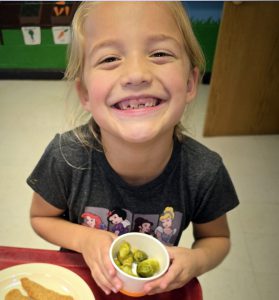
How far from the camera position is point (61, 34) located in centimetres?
290

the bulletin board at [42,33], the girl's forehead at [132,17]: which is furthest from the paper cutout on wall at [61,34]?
the girl's forehead at [132,17]

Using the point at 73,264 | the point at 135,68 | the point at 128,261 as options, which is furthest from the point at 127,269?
the point at 135,68

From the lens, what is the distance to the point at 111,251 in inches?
24.5

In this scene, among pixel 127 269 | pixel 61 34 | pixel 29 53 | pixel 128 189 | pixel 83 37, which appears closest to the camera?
pixel 127 269

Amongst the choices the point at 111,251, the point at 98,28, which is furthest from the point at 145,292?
the point at 98,28

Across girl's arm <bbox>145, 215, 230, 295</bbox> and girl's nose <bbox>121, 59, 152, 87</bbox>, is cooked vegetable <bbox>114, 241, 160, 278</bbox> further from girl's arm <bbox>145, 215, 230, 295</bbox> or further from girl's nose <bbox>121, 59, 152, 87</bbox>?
girl's nose <bbox>121, 59, 152, 87</bbox>

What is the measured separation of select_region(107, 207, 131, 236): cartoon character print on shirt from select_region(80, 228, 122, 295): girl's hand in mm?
80

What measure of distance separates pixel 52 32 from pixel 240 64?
5.23 feet

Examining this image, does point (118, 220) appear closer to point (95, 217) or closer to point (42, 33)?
point (95, 217)

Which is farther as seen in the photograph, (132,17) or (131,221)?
(131,221)

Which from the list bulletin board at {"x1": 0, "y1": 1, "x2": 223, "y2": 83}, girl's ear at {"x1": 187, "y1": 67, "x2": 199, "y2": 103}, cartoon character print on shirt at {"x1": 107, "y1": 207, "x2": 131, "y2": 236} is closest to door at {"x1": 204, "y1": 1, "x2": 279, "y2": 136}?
bulletin board at {"x1": 0, "y1": 1, "x2": 223, "y2": 83}

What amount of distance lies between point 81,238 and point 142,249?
18 centimetres

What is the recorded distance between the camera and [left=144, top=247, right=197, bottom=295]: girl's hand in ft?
1.99

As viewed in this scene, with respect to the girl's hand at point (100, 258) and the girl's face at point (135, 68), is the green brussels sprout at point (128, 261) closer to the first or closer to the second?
the girl's hand at point (100, 258)
